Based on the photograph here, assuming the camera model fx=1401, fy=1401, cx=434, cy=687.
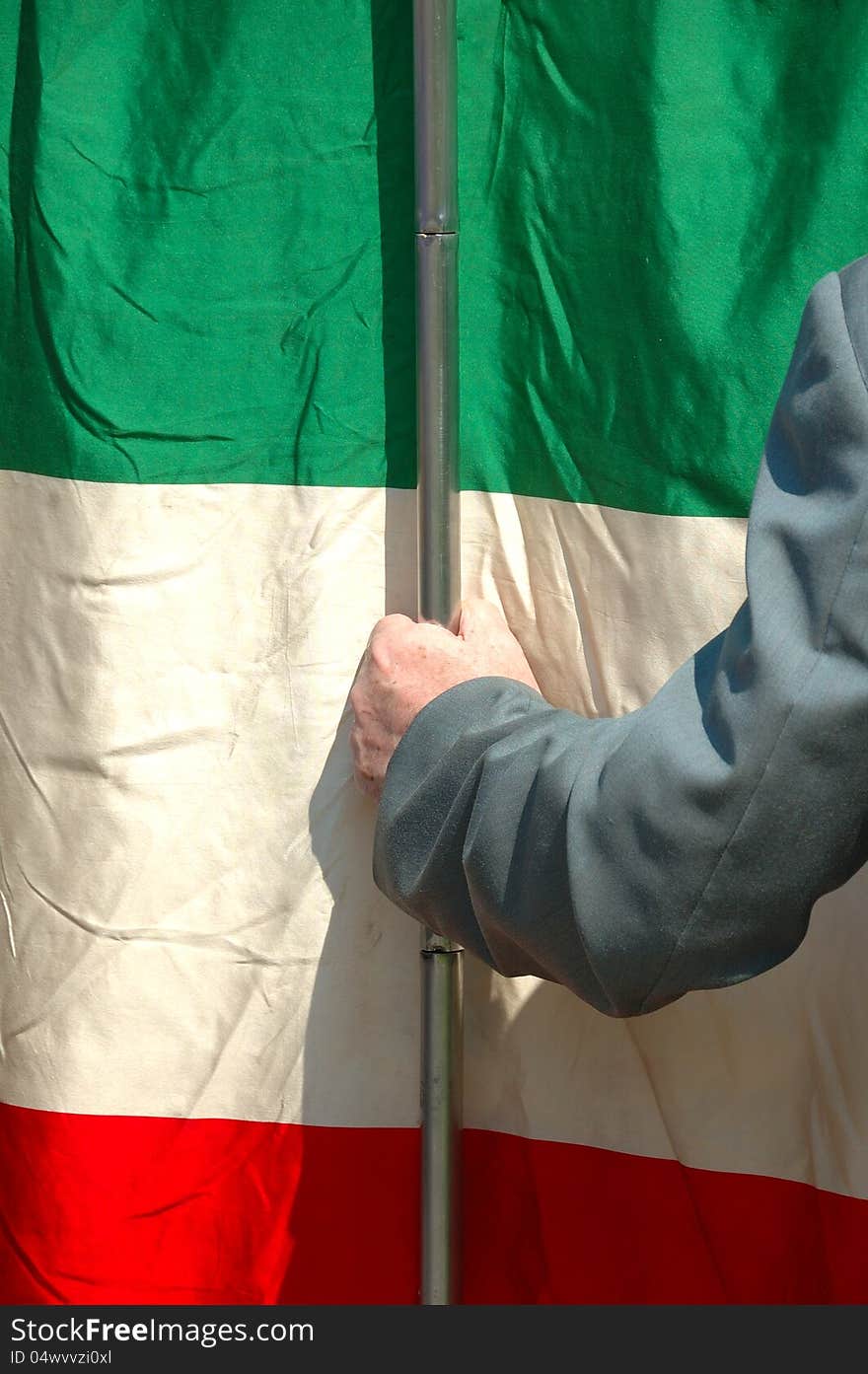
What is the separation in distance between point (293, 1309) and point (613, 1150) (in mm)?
273

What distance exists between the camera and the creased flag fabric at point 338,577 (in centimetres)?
94

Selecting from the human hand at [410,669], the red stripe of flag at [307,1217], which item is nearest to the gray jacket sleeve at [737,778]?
the human hand at [410,669]

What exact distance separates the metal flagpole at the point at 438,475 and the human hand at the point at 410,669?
0.08ft

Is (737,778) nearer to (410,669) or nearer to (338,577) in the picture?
(410,669)

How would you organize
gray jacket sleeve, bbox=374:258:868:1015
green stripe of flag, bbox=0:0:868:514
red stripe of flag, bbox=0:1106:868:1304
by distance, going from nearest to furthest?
gray jacket sleeve, bbox=374:258:868:1015
green stripe of flag, bbox=0:0:868:514
red stripe of flag, bbox=0:1106:868:1304

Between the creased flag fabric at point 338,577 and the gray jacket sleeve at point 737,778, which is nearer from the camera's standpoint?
the gray jacket sleeve at point 737,778

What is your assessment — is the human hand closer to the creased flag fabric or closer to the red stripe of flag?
the creased flag fabric

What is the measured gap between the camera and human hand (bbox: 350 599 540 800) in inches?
37.5

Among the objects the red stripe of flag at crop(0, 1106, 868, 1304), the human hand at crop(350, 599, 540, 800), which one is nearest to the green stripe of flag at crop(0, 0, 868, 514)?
the human hand at crop(350, 599, 540, 800)

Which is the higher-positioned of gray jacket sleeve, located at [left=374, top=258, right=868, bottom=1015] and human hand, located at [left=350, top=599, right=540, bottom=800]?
gray jacket sleeve, located at [left=374, top=258, right=868, bottom=1015]

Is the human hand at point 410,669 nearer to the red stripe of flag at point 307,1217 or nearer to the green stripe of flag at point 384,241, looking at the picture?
the green stripe of flag at point 384,241

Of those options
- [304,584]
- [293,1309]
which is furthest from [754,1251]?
[304,584]

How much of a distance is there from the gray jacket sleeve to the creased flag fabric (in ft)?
0.86

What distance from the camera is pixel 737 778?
2.08ft
